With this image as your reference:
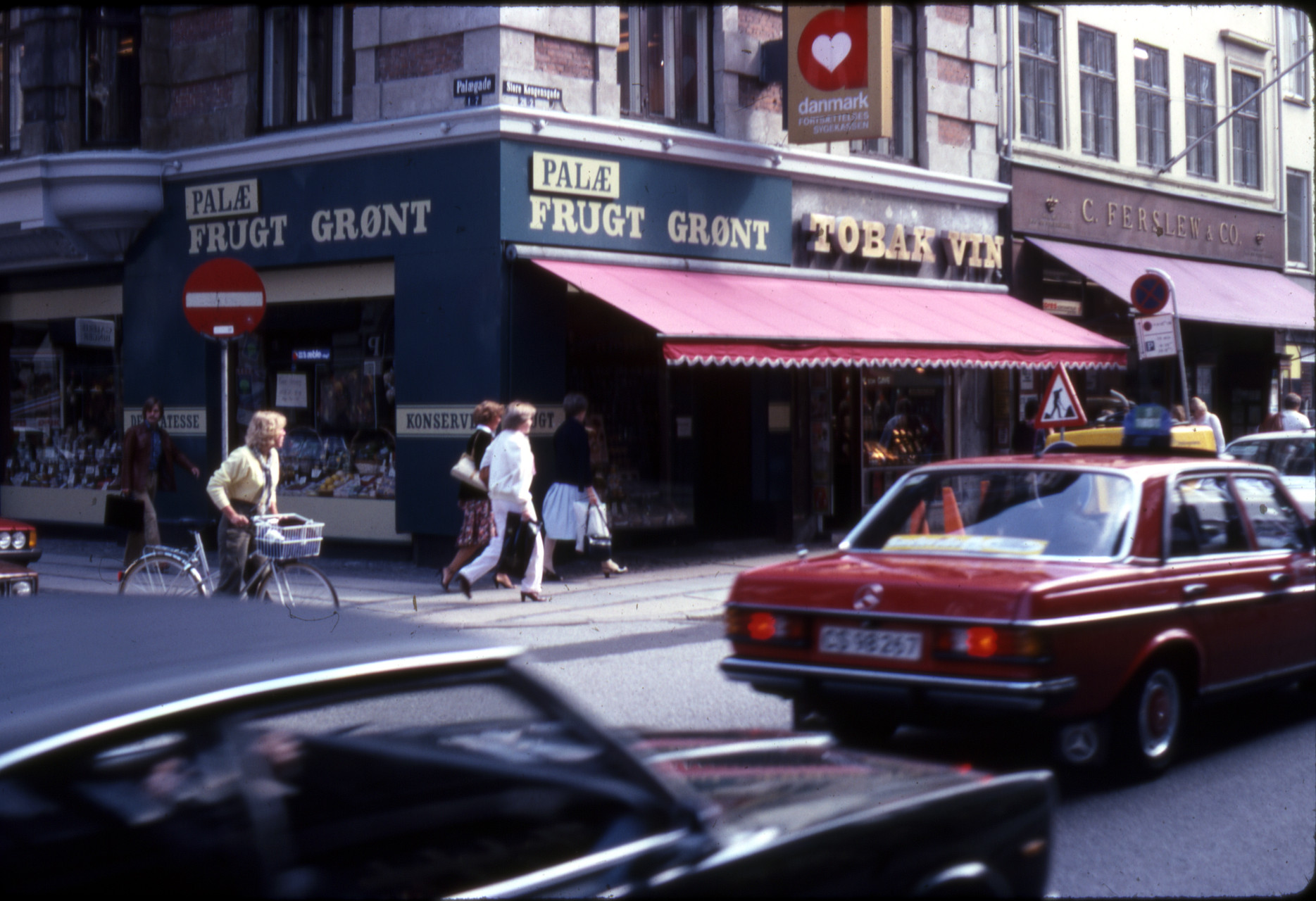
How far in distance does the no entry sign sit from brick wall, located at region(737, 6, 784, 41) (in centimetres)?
756

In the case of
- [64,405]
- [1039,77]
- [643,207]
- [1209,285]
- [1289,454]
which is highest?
[1039,77]

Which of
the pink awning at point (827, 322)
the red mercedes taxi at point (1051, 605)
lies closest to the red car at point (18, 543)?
the pink awning at point (827, 322)

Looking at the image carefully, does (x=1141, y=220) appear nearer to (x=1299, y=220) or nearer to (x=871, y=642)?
(x=1299, y=220)

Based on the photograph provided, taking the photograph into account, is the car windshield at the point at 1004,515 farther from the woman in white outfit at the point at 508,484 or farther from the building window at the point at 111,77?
the building window at the point at 111,77

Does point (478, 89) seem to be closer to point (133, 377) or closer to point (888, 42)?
point (888, 42)

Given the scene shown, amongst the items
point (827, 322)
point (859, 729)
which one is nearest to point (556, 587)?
point (827, 322)

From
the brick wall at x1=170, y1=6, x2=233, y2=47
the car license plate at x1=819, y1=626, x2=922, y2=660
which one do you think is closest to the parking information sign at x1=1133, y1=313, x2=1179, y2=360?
the car license plate at x1=819, y1=626, x2=922, y2=660

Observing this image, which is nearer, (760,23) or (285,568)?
(285,568)

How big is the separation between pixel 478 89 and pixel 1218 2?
16.2 meters

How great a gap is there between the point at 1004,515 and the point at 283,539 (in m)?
5.57

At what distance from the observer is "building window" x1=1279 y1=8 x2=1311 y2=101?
87.7ft

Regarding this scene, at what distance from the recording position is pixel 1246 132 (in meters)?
26.6

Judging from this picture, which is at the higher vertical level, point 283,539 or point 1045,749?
point 283,539

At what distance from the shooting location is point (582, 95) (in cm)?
1447
